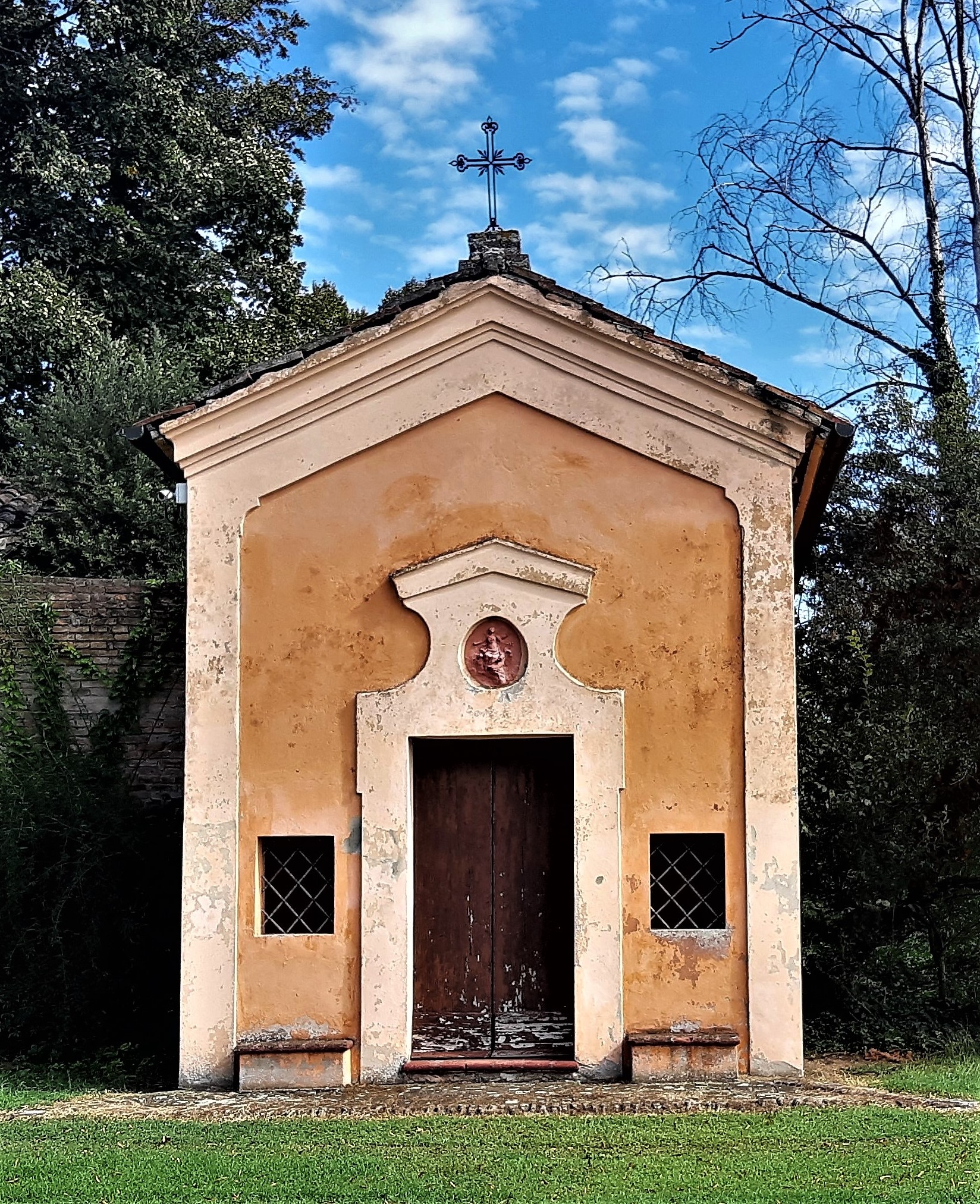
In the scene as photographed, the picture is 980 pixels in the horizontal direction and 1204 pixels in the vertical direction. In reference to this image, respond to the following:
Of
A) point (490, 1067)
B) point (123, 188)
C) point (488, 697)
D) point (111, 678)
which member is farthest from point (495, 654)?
point (123, 188)

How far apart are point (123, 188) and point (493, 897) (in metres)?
17.5

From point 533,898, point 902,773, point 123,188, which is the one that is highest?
point 123,188

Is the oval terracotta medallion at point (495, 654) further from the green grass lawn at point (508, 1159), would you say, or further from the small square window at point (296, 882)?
the green grass lawn at point (508, 1159)

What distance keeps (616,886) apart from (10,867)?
532cm

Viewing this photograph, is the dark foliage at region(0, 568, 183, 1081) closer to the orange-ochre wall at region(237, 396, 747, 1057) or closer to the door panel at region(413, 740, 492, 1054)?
the orange-ochre wall at region(237, 396, 747, 1057)

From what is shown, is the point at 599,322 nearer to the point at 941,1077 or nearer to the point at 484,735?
the point at 484,735

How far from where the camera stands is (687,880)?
9.46 meters

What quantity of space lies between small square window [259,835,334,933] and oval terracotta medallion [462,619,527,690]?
1.63m

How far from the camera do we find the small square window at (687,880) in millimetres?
9422

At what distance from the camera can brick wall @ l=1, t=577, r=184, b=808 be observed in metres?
12.6

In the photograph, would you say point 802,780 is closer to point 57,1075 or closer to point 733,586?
point 733,586

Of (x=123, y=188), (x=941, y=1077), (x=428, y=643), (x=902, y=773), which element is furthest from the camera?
(x=123, y=188)

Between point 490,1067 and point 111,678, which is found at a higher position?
point 111,678

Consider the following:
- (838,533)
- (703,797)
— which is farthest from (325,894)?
(838,533)
